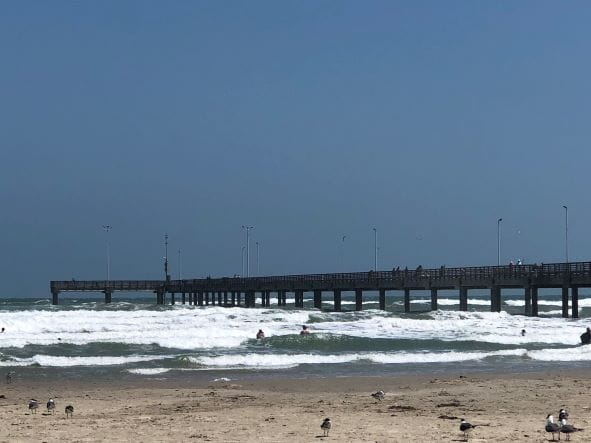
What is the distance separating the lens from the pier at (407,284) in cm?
5691

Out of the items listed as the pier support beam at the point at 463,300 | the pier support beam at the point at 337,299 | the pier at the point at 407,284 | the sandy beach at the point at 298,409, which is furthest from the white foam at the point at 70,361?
the pier support beam at the point at 337,299

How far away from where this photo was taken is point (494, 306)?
204 feet

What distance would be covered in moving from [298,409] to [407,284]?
51.6 metres

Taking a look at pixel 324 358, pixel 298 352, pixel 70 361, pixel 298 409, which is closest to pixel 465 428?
pixel 298 409

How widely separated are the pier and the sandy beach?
109 feet

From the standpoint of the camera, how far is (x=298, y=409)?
18.3 meters

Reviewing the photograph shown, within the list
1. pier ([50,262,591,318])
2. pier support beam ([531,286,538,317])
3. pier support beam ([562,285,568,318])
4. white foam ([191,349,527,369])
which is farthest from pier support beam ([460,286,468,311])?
white foam ([191,349,527,369])

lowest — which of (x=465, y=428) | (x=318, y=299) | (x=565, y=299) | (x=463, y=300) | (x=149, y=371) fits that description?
(x=149, y=371)

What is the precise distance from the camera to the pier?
56913mm

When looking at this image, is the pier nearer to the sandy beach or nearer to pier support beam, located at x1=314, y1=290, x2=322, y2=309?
pier support beam, located at x1=314, y1=290, x2=322, y2=309

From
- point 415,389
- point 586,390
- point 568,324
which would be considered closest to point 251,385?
point 415,389

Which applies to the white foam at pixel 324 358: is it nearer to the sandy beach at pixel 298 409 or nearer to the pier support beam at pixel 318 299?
the sandy beach at pixel 298 409

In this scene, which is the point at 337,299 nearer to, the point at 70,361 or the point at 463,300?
the point at 463,300

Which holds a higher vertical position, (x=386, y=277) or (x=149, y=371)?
(x=386, y=277)
